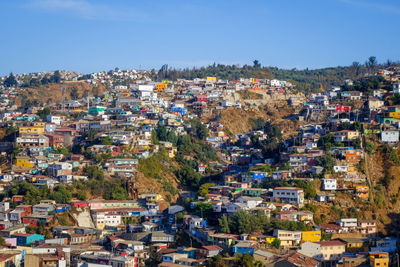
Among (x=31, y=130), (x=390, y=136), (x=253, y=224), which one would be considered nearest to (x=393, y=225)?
(x=390, y=136)

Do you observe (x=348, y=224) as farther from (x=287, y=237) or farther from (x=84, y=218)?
(x=84, y=218)

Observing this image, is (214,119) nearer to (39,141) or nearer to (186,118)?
(186,118)

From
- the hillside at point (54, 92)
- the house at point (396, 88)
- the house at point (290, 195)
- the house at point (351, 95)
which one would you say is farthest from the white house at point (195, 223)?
the hillside at point (54, 92)

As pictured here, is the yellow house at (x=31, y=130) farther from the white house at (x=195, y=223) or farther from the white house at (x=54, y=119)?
the white house at (x=195, y=223)

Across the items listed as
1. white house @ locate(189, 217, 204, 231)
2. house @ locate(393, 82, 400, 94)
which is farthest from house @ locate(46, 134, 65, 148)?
house @ locate(393, 82, 400, 94)

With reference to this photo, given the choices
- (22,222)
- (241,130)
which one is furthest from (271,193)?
(241,130)

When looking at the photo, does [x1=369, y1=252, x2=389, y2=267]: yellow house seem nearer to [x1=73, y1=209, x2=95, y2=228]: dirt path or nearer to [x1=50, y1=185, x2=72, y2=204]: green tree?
[x1=73, y1=209, x2=95, y2=228]: dirt path
